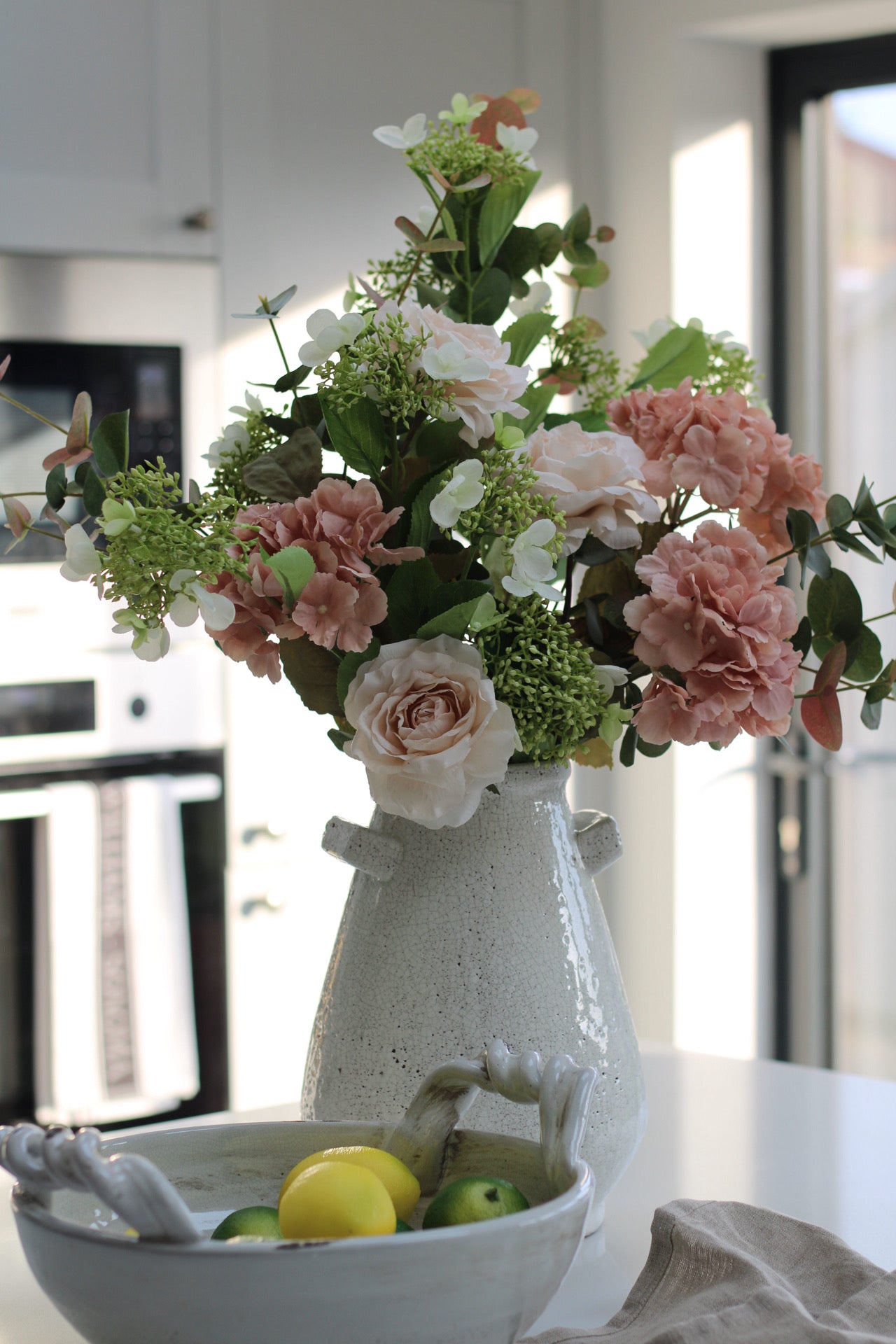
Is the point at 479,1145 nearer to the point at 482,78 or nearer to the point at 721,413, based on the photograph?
the point at 721,413

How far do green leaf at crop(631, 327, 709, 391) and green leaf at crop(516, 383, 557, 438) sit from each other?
3.9 inches

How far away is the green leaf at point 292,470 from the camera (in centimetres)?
77

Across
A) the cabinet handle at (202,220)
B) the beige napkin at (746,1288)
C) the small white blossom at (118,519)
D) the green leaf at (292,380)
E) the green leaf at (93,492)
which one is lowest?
the beige napkin at (746,1288)

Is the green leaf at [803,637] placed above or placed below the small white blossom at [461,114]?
below

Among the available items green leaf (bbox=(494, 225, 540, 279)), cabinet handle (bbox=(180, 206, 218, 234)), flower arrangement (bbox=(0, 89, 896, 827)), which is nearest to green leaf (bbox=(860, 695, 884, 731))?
flower arrangement (bbox=(0, 89, 896, 827))

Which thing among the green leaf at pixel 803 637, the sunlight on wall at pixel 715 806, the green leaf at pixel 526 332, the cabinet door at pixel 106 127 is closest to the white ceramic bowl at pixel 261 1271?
the green leaf at pixel 803 637

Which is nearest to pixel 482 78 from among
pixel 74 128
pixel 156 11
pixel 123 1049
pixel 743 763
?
pixel 156 11

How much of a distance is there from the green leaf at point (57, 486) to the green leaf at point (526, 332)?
10.8 inches

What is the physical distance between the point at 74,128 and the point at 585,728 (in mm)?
1564

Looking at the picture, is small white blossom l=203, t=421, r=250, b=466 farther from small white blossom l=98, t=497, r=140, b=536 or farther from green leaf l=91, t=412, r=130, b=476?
small white blossom l=98, t=497, r=140, b=536

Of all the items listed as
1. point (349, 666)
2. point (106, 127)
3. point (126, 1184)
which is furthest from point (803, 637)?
point (106, 127)

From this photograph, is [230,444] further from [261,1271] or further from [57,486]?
[261,1271]

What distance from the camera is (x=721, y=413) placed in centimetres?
82

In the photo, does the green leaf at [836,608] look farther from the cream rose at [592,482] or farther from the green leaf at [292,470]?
the green leaf at [292,470]
